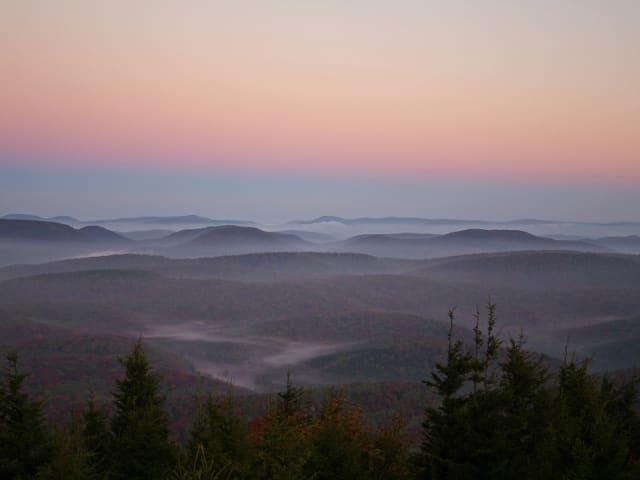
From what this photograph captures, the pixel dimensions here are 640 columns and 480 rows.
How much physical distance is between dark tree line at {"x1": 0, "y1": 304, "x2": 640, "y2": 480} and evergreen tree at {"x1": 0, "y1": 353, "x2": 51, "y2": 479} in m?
0.04

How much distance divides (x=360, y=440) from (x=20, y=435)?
11.9m

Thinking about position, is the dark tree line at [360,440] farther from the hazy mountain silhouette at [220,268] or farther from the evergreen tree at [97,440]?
the hazy mountain silhouette at [220,268]

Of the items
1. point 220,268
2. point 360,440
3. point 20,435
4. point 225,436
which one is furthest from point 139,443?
point 220,268

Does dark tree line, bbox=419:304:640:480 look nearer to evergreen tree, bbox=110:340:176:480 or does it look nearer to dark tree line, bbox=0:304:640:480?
dark tree line, bbox=0:304:640:480

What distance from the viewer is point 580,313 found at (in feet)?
358

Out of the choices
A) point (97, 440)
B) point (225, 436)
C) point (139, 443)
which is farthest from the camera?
point (97, 440)

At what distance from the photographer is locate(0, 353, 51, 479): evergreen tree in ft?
54.5

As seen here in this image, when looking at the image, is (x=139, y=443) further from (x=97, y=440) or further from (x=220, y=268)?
(x=220, y=268)

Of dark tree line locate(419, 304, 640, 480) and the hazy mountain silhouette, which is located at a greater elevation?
dark tree line locate(419, 304, 640, 480)

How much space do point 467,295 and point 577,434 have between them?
11787 cm

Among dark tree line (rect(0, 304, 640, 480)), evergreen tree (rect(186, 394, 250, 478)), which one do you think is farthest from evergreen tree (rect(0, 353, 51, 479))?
evergreen tree (rect(186, 394, 250, 478))

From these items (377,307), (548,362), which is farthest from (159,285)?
(548,362)

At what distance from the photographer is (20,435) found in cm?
1684

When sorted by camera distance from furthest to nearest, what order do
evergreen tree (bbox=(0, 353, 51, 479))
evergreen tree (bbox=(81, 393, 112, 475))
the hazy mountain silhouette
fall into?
the hazy mountain silhouette < evergreen tree (bbox=(81, 393, 112, 475)) < evergreen tree (bbox=(0, 353, 51, 479))
